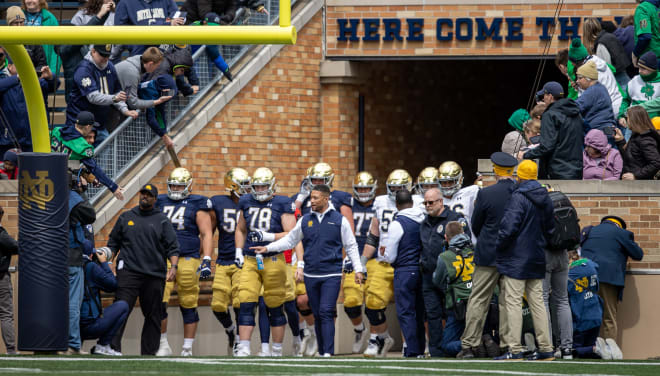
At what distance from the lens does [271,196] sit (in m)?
13.4

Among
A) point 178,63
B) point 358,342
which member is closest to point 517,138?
point 358,342

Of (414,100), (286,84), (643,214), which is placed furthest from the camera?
(414,100)

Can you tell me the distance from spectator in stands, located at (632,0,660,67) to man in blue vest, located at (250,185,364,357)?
4858 millimetres

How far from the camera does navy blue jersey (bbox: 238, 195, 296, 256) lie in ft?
43.6

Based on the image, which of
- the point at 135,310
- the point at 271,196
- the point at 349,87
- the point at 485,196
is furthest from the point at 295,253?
the point at 349,87

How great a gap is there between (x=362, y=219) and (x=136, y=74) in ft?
11.1

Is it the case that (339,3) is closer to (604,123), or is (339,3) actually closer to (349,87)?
(349,87)

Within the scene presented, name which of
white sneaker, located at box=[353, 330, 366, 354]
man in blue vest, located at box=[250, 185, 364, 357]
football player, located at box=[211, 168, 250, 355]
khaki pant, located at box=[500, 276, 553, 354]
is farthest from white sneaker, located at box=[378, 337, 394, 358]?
khaki pant, located at box=[500, 276, 553, 354]

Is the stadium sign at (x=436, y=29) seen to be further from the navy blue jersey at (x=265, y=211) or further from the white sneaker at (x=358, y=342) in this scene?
the white sneaker at (x=358, y=342)

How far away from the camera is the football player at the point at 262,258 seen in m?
12.9

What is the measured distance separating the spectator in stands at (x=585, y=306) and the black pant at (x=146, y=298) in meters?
4.10

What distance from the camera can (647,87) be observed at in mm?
14781

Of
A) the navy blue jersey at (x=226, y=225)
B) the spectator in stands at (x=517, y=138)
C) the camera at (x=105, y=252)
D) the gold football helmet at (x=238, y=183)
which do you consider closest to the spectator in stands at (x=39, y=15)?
the gold football helmet at (x=238, y=183)

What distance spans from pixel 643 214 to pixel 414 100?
659 cm
